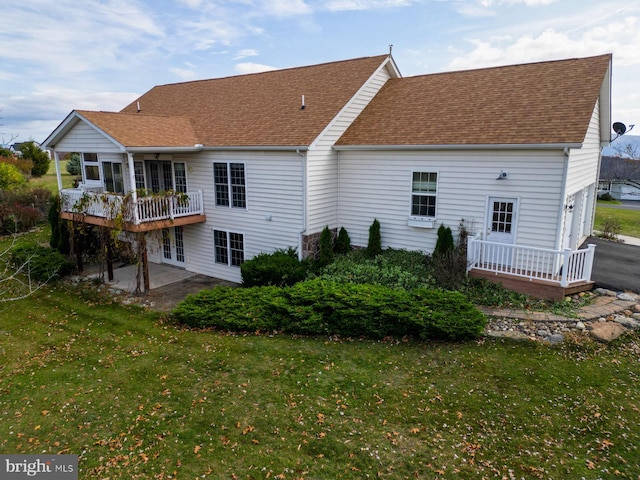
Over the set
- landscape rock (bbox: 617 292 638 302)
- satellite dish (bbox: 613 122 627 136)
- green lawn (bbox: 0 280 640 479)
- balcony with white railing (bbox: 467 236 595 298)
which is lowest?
green lawn (bbox: 0 280 640 479)

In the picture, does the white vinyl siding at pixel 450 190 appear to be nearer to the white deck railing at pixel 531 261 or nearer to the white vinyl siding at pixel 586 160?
the white deck railing at pixel 531 261

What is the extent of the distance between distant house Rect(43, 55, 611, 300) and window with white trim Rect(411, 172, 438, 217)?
0.13 feet

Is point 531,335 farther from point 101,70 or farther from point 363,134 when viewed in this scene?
point 101,70

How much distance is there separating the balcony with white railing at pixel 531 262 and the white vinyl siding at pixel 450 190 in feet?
1.30

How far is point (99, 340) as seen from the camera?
31.8 ft

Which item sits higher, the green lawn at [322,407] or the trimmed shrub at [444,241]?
the trimmed shrub at [444,241]

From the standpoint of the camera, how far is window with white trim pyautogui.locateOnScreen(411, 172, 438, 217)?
1195 centimetres

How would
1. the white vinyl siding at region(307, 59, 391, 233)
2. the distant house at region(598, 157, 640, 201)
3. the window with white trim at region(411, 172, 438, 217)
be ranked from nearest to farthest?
the window with white trim at region(411, 172, 438, 217) → the white vinyl siding at region(307, 59, 391, 233) → the distant house at region(598, 157, 640, 201)

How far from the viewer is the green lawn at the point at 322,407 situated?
5.41 metres

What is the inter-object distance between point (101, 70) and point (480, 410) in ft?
69.2

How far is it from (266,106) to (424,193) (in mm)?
7087

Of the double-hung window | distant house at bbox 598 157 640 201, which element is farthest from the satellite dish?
distant house at bbox 598 157 640 201

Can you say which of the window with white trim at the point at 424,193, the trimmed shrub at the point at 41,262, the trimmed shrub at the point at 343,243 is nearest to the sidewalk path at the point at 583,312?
the window with white trim at the point at 424,193

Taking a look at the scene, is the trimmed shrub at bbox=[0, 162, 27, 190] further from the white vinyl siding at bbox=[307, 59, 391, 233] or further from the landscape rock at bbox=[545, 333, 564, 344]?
the landscape rock at bbox=[545, 333, 564, 344]
